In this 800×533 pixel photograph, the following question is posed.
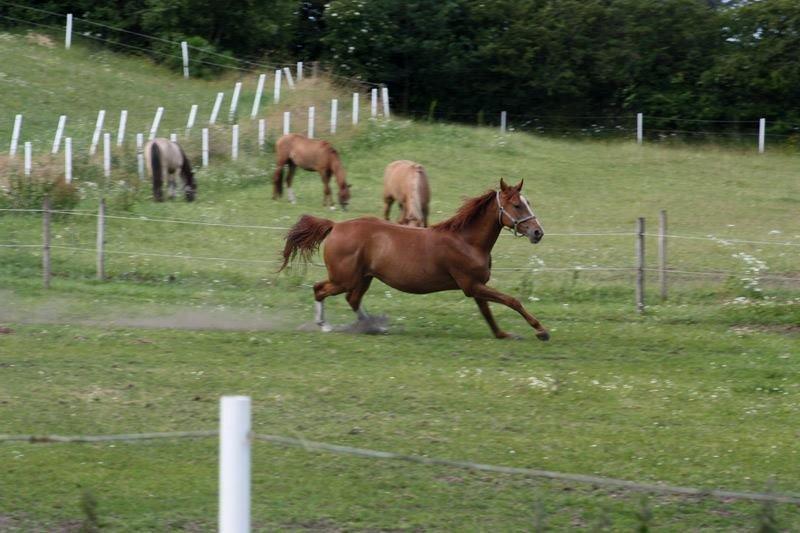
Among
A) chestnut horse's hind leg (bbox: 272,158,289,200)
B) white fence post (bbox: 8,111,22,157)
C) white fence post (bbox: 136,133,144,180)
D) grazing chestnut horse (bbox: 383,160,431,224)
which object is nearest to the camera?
grazing chestnut horse (bbox: 383,160,431,224)

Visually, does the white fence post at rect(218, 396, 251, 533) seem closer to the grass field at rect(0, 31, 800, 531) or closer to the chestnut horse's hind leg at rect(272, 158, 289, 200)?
the grass field at rect(0, 31, 800, 531)

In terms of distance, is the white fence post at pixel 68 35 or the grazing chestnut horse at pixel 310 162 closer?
the grazing chestnut horse at pixel 310 162

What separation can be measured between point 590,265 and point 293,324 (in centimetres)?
611

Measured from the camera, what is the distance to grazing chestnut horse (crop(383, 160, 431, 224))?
18.8m

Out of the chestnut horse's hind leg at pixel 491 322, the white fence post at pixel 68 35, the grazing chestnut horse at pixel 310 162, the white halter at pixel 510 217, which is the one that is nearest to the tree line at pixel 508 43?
the white fence post at pixel 68 35

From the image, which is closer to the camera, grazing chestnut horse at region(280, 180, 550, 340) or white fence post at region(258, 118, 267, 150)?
grazing chestnut horse at region(280, 180, 550, 340)

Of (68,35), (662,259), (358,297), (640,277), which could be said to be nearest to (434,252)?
(358,297)

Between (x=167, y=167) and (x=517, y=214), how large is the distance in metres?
11.7

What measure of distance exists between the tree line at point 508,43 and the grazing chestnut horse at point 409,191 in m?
22.7

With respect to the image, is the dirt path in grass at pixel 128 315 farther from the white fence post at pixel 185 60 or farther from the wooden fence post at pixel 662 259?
the white fence post at pixel 185 60

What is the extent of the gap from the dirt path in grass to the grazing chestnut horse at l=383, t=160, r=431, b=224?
17.2ft

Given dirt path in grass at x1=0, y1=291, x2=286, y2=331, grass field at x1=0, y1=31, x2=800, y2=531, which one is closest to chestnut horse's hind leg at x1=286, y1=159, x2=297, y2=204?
grass field at x1=0, y1=31, x2=800, y2=531

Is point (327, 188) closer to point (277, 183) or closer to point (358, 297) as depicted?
point (277, 183)

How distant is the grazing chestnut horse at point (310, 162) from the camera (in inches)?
896
